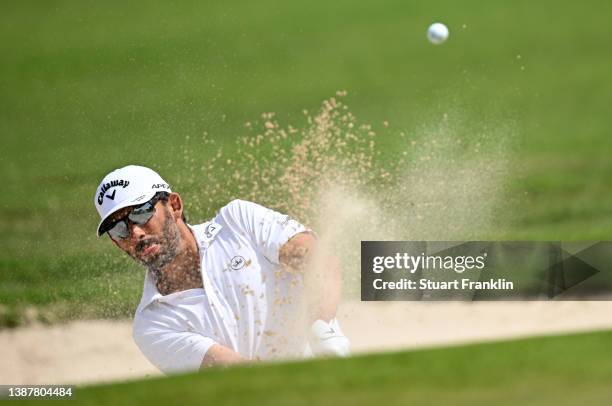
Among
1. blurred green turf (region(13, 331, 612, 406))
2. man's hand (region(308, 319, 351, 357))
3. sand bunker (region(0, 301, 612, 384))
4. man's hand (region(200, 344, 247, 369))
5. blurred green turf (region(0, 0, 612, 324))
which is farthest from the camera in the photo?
blurred green turf (region(0, 0, 612, 324))

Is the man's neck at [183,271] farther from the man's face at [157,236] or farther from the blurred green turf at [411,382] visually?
the blurred green turf at [411,382]

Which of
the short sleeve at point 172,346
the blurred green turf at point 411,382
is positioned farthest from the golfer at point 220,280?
the blurred green turf at point 411,382

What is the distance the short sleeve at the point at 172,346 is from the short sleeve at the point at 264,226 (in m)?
0.59

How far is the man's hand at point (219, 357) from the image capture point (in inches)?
246

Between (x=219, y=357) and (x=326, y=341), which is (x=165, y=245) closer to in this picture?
(x=219, y=357)

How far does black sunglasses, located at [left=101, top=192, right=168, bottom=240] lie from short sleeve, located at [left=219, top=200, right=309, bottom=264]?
394mm

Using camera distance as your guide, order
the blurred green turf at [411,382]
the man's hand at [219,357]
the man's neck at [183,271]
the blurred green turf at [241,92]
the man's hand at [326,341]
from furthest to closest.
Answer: the blurred green turf at [241,92]
the man's neck at [183,271]
the man's hand at [326,341]
the man's hand at [219,357]
the blurred green turf at [411,382]

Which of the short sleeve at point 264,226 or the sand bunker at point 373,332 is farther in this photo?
the sand bunker at point 373,332

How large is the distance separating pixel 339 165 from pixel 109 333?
2039mm

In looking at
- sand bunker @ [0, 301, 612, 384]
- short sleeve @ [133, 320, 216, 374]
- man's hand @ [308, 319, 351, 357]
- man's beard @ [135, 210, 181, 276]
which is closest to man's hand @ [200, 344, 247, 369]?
short sleeve @ [133, 320, 216, 374]

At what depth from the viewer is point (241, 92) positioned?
738 inches

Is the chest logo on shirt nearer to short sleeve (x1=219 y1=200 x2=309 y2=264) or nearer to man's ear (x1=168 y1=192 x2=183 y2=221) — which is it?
short sleeve (x1=219 y1=200 x2=309 y2=264)

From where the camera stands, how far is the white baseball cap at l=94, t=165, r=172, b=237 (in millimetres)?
6469

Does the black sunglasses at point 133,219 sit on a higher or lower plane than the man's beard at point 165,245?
higher
